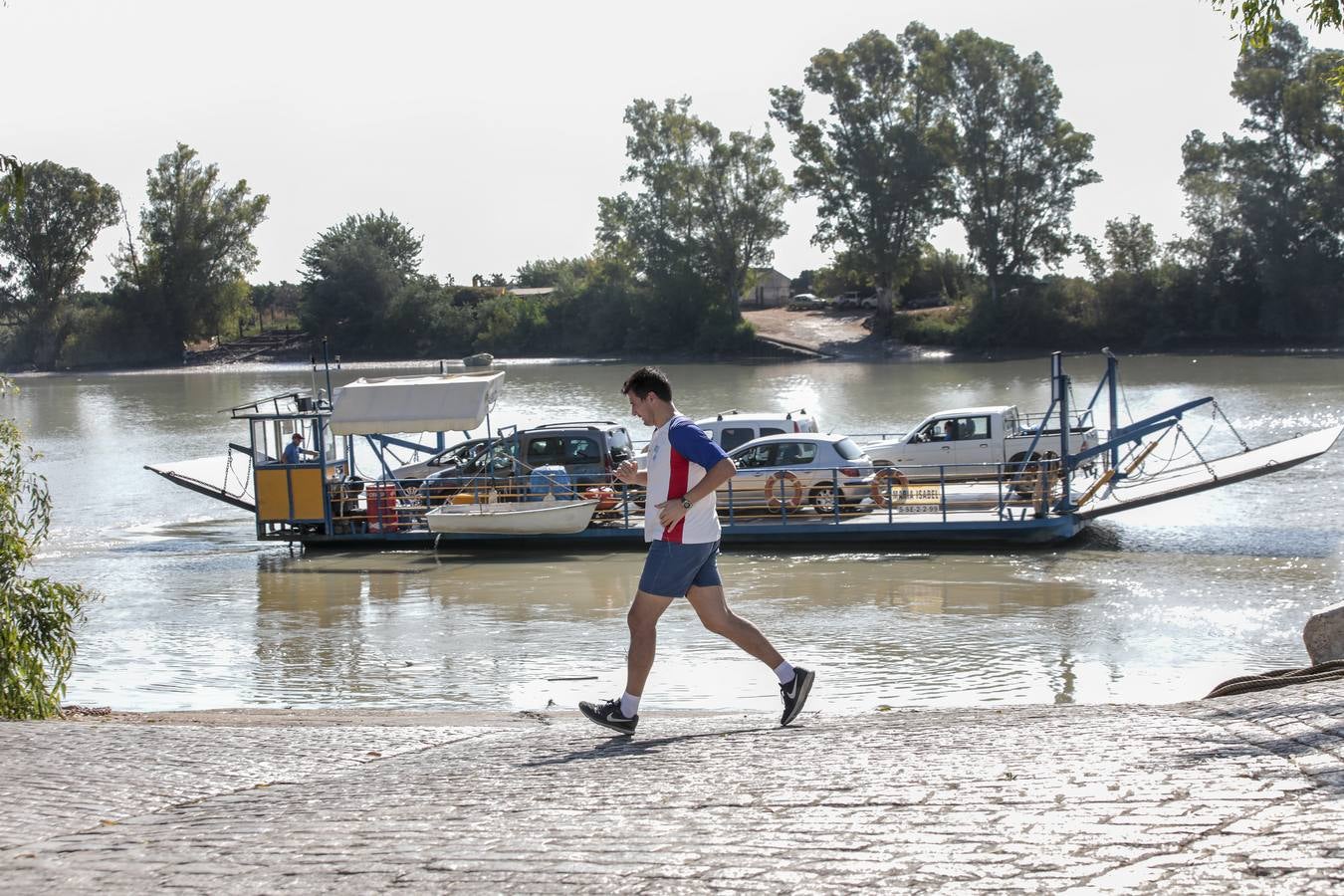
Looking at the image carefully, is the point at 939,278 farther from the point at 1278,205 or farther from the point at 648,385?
the point at 648,385

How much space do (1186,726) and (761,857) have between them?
2.57 metres

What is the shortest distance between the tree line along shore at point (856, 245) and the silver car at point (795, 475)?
58956 mm

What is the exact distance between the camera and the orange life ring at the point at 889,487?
2214 centimetres

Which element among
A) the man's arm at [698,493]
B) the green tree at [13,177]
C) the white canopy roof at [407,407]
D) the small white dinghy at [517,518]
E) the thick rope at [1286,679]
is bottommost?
the small white dinghy at [517,518]

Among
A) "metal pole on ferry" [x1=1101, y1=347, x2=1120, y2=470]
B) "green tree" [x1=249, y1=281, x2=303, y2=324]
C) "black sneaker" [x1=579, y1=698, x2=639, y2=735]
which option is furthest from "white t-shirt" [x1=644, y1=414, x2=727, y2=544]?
"green tree" [x1=249, y1=281, x2=303, y2=324]

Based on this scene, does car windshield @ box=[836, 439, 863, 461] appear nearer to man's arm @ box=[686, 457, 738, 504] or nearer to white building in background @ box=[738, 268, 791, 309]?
man's arm @ box=[686, 457, 738, 504]

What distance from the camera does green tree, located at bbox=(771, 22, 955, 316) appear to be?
83.8 meters

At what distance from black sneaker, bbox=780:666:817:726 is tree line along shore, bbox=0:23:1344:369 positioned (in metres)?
73.3

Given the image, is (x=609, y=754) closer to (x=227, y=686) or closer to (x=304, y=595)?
(x=227, y=686)

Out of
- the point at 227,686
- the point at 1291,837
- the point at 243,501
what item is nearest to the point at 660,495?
the point at 1291,837

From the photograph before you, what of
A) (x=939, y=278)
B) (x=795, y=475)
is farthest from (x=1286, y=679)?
(x=939, y=278)

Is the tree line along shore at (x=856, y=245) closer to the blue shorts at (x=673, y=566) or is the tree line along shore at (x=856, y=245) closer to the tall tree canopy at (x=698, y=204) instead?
the tall tree canopy at (x=698, y=204)

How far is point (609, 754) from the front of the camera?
6.98 metres

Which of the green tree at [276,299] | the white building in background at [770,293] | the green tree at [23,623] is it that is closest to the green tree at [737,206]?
the white building in background at [770,293]
